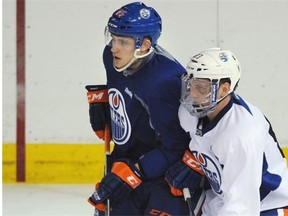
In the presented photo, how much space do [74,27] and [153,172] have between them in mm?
1923

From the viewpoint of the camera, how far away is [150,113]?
8.91 feet

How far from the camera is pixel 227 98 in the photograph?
252 centimetres

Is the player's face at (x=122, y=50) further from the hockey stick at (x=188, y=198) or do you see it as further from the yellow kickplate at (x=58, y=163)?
the yellow kickplate at (x=58, y=163)

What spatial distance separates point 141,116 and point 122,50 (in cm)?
23

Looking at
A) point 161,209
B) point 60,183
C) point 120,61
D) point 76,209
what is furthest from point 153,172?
point 60,183

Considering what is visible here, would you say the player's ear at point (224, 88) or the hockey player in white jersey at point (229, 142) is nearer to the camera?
the hockey player in white jersey at point (229, 142)

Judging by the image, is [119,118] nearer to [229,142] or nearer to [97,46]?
[229,142]

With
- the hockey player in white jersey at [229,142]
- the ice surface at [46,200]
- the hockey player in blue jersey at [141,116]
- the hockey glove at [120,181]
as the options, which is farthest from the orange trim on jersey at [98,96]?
the ice surface at [46,200]

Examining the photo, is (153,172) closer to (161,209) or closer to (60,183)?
(161,209)

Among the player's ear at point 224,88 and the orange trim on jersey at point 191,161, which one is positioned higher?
the player's ear at point 224,88

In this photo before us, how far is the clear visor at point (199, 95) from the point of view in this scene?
2.49 metres

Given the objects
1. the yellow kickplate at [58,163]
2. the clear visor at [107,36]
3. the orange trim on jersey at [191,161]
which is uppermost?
the clear visor at [107,36]

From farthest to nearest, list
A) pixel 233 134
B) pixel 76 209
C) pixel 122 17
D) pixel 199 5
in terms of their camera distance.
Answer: pixel 199 5 < pixel 76 209 < pixel 122 17 < pixel 233 134

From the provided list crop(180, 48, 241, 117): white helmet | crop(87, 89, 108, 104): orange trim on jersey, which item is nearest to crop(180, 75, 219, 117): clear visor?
crop(180, 48, 241, 117): white helmet
